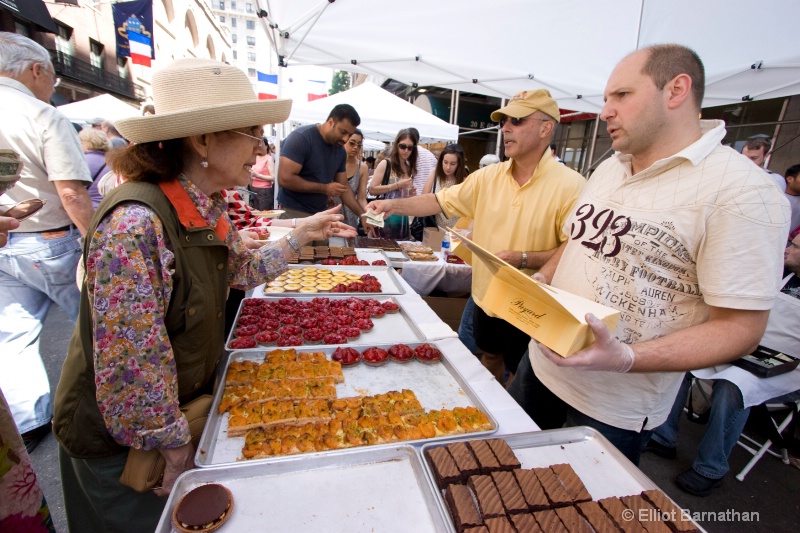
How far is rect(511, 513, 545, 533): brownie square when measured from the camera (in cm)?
121

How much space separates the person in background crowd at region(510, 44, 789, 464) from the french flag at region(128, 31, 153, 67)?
1552cm

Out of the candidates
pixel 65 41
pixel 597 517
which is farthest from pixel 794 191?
pixel 65 41

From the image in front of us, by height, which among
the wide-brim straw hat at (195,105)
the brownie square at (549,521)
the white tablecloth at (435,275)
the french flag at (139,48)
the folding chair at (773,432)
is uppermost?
the french flag at (139,48)

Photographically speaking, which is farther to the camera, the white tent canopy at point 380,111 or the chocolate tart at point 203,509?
the white tent canopy at point 380,111

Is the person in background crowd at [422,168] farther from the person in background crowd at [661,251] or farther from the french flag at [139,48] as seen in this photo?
the french flag at [139,48]

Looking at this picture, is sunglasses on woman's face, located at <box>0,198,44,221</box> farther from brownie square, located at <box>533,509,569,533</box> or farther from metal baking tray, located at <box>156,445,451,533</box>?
brownie square, located at <box>533,509,569,533</box>

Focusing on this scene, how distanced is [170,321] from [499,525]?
1372 millimetres

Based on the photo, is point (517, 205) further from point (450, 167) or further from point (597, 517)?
point (450, 167)

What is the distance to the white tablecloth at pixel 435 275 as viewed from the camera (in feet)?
15.8

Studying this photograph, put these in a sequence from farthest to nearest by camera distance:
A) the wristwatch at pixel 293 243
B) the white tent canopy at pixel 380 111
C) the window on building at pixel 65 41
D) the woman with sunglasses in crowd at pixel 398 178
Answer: the window on building at pixel 65 41 < the white tent canopy at pixel 380 111 < the woman with sunglasses in crowd at pixel 398 178 < the wristwatch at pixel 293 243

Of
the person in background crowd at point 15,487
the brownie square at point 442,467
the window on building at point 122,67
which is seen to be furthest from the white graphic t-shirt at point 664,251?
the window on building at point 122,67

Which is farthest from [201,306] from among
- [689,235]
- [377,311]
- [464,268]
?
[464,268]

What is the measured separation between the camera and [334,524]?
4.06 ft

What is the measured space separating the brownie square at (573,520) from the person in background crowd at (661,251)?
1.55 feet
